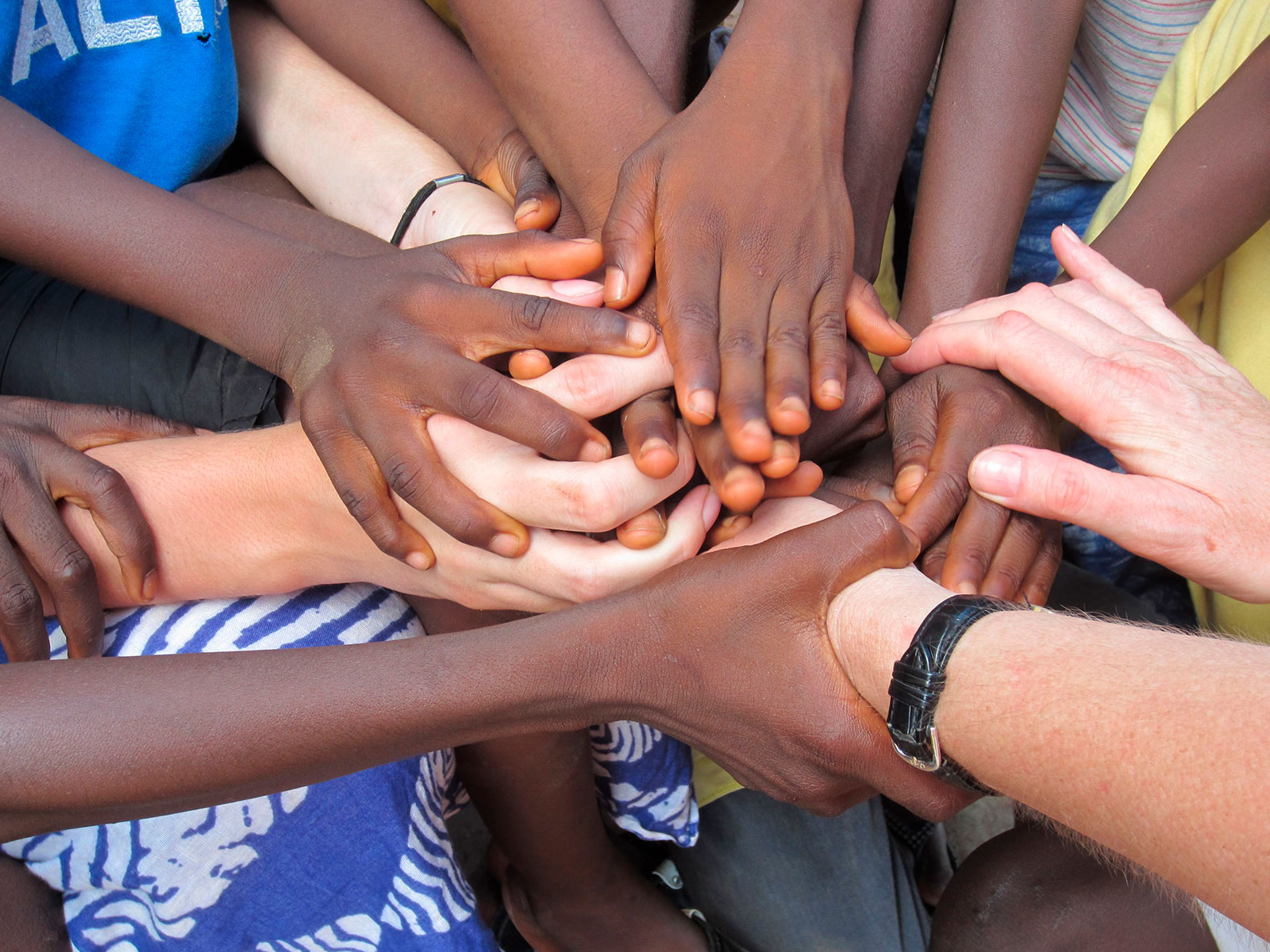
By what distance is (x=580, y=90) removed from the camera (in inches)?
39.8

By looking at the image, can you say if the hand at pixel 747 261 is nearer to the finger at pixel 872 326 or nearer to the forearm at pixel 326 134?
the finger at pixel 872 326

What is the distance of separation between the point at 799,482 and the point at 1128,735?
0.41 m

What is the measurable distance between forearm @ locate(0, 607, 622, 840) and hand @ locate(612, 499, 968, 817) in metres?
0.06

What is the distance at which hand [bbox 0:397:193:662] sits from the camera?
0.90 m

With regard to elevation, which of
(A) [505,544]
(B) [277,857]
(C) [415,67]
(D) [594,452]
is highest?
(C) [415,67]

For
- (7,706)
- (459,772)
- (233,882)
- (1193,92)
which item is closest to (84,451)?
(7,706)

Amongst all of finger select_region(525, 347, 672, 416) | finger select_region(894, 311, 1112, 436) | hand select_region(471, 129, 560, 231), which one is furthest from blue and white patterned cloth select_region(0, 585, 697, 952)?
finger select_region(894, 311, 1112, 436)

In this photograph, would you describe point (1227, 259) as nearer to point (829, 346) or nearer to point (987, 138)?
point (987, 138)

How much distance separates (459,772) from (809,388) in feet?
2.46

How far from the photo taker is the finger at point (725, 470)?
0.81 metres

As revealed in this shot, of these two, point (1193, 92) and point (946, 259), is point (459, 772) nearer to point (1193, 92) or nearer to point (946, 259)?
point (946, 259)

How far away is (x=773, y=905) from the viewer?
4.38 feet

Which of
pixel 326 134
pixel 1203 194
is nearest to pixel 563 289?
pixel 326 134

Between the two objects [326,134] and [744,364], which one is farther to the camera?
[326,134]
